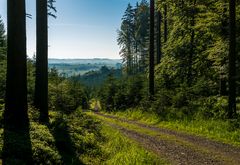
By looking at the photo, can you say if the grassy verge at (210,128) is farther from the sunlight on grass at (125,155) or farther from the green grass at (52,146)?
the green grass at (52,146)

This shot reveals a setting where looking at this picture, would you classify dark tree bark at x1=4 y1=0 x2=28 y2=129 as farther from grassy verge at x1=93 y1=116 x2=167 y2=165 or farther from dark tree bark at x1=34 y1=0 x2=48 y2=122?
dark tree bark at x1=34 y1=0 x2=48 y2=122

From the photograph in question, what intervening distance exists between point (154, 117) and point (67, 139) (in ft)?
44.2

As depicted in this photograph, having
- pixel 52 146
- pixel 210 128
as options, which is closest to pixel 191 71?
pixel 210 128

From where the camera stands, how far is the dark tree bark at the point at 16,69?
10.1 metres

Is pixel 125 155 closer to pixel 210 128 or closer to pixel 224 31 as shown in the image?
pixel 210 128

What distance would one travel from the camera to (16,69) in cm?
1021

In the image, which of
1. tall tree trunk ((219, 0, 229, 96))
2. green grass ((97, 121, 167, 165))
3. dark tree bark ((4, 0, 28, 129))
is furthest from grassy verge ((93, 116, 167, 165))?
tall tree trunk ((219, 0, 229, 96))

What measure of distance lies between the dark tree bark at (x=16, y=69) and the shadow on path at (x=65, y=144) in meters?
1.11

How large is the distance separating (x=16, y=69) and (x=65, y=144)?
2640 mm

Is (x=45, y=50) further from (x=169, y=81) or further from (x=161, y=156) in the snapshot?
(x=169, y=81)

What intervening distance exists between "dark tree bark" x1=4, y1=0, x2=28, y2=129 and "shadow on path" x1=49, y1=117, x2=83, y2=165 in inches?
43.7

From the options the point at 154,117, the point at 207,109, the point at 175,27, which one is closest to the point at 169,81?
the point at 175,27

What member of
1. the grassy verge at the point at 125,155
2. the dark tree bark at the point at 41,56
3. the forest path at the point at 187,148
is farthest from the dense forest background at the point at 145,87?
the forest path at the point at 187,148

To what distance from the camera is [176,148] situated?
12406mm
